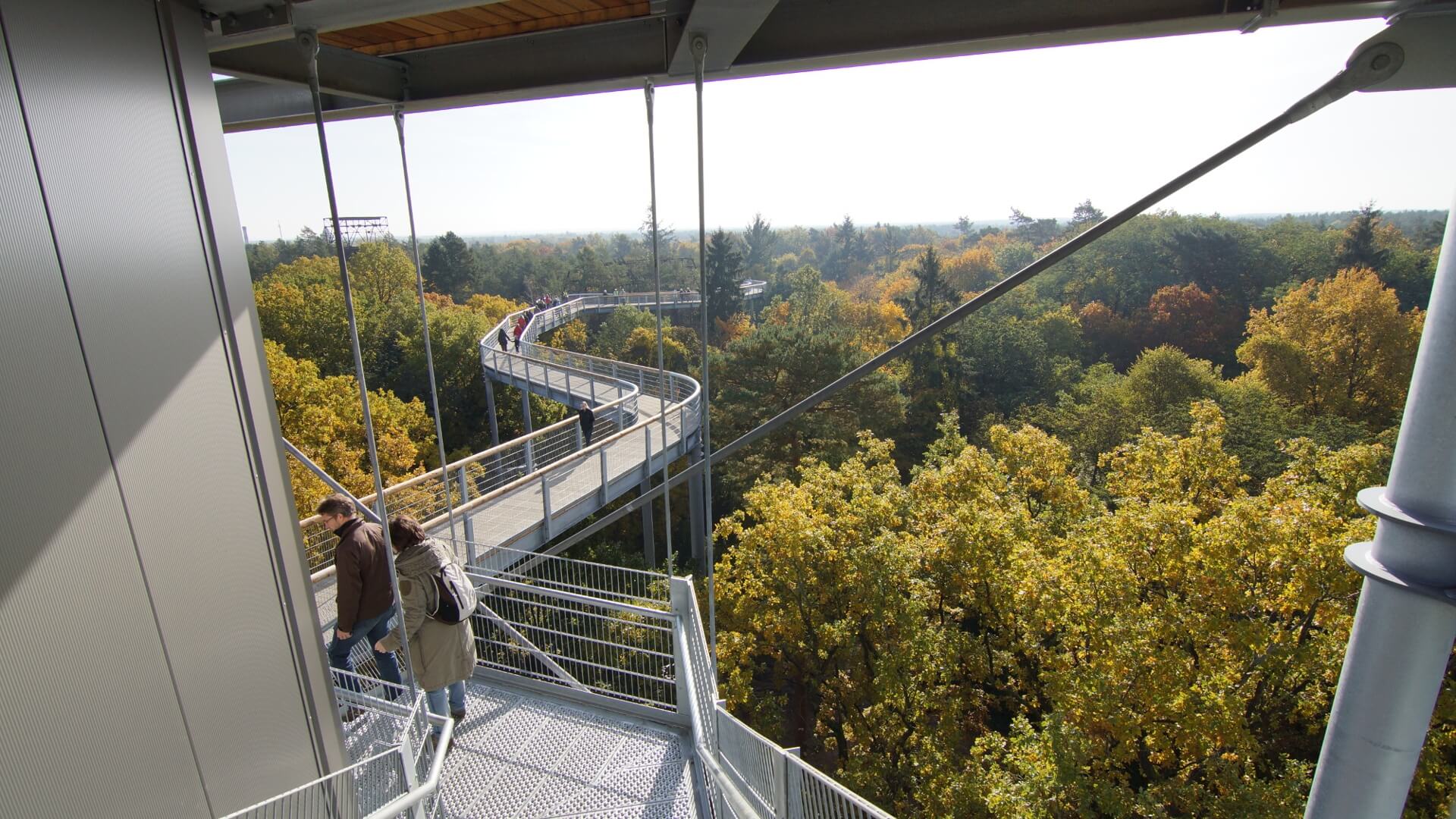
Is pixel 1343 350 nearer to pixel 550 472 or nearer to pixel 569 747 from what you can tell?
pixel 550 472

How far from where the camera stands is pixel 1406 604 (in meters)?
1.24

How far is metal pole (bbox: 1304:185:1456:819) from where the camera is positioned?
1207 millimetres

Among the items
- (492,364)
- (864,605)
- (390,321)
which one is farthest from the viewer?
(390,321)

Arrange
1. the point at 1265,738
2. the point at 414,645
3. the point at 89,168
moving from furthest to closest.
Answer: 1. the point at 1265,738
2. the point at 414,645
3. the point at 89,168

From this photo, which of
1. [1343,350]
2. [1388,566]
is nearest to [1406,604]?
[1388,566]

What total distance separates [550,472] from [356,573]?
6.80m

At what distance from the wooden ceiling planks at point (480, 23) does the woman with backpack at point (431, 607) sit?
2.00 meters

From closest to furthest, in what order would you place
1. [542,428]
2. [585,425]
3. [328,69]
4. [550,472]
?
[328,69] → [550,472] → [585,425] → [542,428]

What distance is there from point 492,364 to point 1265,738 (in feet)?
65.7

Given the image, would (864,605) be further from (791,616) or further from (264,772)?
(264,772)

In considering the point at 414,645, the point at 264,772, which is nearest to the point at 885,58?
the point at 264,772

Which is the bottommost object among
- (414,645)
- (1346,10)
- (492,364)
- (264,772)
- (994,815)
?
(994,815)

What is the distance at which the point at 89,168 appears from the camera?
Result: 1.59 m

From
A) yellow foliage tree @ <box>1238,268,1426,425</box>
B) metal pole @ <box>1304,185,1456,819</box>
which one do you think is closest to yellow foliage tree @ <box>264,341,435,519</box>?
metal pole @ <box>1304,185,1456,819</box>
